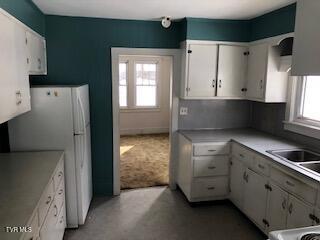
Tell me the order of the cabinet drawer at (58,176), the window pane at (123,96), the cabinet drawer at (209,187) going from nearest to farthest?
1. the cabinet drawer at (58,176)
2. the cabinet drawer at (209,187)
3. the window pane at (123,96)

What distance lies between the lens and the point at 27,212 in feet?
4.99

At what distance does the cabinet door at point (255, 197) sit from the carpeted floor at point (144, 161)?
4.76 ft

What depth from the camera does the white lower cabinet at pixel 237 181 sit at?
9.92 ft

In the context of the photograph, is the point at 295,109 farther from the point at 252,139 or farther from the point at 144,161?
the point at 144,161

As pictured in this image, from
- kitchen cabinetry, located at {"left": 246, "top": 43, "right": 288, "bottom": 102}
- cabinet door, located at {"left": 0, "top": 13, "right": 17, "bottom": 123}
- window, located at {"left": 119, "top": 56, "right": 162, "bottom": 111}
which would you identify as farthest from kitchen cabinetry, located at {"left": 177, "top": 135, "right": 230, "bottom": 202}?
window, located at {"left": 119, "top": 56, "right": 162, "bottom": 111}

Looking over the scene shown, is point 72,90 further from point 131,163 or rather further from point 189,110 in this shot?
point 131,163

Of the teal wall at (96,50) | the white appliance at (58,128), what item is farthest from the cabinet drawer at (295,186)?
the teal wall at (96,50)

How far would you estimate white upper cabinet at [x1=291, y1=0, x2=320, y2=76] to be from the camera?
172 centimetres

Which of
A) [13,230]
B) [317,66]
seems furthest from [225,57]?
[13,230]

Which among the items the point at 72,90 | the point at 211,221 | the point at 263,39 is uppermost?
the point at 263,39

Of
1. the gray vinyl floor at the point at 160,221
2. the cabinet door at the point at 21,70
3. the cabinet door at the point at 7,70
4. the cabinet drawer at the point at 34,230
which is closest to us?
the cabinet drawer at the point at 34,230

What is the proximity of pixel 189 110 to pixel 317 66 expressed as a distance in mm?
2137

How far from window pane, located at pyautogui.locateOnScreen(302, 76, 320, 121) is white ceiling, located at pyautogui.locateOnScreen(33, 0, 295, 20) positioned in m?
0.90

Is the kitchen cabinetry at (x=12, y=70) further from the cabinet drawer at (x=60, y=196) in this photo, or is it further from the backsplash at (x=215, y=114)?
the backsplash at (x=215, y=114)
